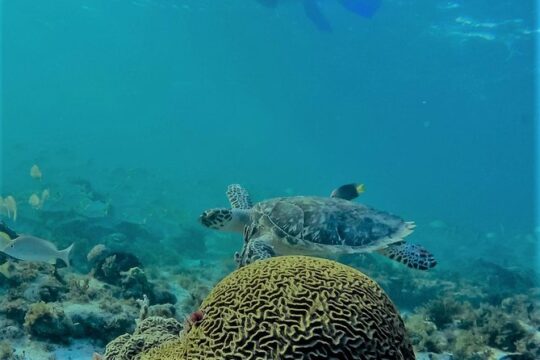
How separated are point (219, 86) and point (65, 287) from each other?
93.3 metres

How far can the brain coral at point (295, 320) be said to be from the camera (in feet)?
9.30

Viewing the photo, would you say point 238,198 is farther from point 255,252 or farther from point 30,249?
point 30,249

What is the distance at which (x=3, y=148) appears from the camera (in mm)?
47438

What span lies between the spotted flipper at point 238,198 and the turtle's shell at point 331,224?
1.27 metres

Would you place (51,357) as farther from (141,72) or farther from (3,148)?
(141,72)

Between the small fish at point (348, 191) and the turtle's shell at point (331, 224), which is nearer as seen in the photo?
the turtle's shell at point (331, 224)

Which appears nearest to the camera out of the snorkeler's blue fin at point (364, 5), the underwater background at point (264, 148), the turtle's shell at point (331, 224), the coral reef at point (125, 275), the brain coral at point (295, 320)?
the brain coral at point (295, 320)

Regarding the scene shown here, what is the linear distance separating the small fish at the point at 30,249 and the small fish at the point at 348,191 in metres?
5.47

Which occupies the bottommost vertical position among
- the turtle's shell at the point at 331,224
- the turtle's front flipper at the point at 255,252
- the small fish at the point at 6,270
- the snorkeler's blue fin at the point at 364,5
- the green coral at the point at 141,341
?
the green coral at the point at 141,341

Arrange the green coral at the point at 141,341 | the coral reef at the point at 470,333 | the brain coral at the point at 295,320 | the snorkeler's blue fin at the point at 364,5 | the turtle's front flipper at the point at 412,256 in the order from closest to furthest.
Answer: the brain coral at the point at 295,320 < the green coral at the point at 141,341 < the coral reef at the point at 470,333 < the turtle's front flipper at the point at 412,256 < the snorkeler's blue fin at the point at 364,5

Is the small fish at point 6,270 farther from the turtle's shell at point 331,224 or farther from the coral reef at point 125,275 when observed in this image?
the turtle's shell at point 331,224

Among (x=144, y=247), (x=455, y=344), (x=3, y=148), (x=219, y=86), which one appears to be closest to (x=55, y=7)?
(x=3, y=148)

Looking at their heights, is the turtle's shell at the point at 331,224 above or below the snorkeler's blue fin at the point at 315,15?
below

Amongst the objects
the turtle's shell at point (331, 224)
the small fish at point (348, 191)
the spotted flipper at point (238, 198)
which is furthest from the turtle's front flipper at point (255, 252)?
the small fish at point (348, 191)
